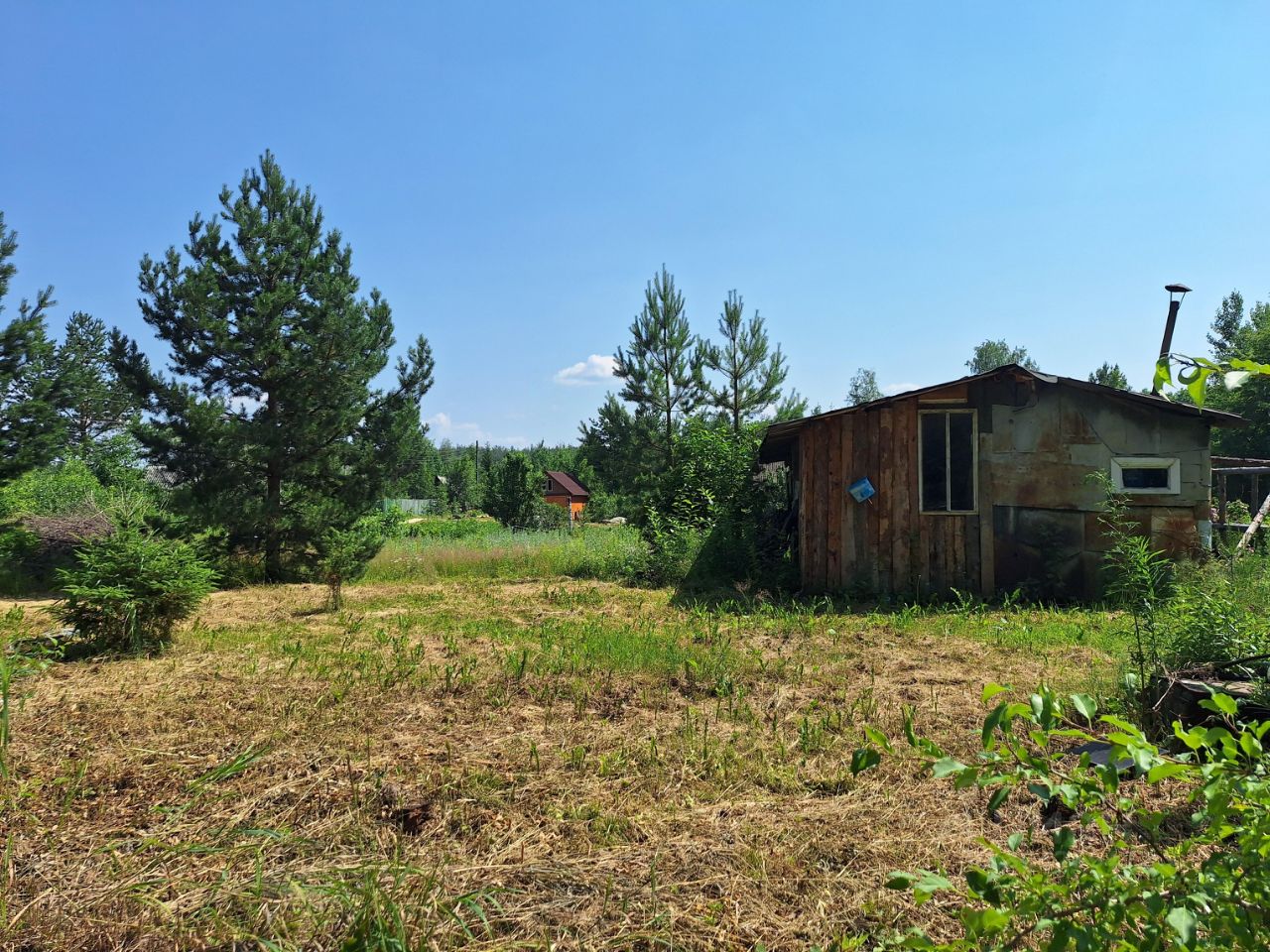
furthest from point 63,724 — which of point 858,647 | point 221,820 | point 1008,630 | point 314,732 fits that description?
point 1008,630

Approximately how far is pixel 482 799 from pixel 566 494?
29069mm

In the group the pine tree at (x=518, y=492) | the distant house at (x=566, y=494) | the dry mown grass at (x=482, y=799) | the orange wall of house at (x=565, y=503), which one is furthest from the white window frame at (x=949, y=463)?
the orange wall of house at (x=565, y=503)

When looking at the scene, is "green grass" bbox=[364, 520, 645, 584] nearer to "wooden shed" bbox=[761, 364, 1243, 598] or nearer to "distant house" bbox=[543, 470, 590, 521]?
"wooden shed" bbox=[761, 364, 1243, 598]

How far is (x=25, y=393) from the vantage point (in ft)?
41.0

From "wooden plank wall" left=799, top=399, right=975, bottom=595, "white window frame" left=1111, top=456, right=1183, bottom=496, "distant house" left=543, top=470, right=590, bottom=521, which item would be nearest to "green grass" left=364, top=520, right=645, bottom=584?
"wooden plank wall" left=799, top=399, right=975, bottom=595

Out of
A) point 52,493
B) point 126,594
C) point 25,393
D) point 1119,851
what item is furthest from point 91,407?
point 1119,851

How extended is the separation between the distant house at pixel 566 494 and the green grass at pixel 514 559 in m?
15.6

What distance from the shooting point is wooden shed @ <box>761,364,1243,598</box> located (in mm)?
8492

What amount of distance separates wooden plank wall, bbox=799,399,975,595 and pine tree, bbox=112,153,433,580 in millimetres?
7400

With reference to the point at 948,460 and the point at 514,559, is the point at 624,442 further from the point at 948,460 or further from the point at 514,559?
the point at 948,460

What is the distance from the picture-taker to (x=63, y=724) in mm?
4004

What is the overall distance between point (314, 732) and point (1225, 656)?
15.9 feet

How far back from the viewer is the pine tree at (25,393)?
12.0 m

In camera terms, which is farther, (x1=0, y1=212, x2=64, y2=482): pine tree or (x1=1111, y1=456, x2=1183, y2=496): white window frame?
(x1=0, y1=212, x2=64, y2=482): pine tree
